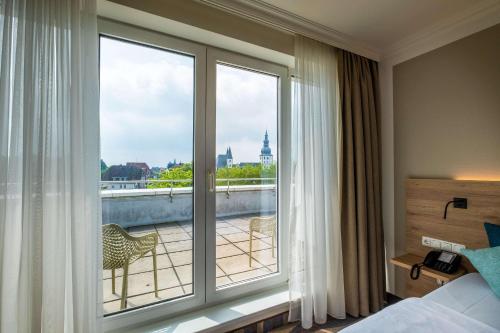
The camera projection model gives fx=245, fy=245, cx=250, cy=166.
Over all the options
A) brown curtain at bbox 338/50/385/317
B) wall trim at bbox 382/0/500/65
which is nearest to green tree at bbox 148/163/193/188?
brown curtain at bbox 338/50/385/317

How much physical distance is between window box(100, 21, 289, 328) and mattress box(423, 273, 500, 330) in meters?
1.17

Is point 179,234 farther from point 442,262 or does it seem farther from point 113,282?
point 442,262

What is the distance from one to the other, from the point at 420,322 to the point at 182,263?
1.47 metres

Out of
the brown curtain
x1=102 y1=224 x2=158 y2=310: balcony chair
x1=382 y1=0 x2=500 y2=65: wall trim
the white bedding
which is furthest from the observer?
the brown curtain

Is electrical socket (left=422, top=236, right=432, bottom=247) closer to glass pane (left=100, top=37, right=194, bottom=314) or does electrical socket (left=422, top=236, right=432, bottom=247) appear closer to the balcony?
the balcony

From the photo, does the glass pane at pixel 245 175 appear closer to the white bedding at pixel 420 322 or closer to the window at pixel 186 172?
the window at pixel 186 172

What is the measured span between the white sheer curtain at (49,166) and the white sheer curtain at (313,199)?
135cm

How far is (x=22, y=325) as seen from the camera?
1.14 m

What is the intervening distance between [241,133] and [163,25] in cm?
94

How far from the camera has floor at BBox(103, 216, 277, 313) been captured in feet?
5.54

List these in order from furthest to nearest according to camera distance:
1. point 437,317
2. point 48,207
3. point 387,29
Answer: point 387,29 → point 48,207 → point 437,317

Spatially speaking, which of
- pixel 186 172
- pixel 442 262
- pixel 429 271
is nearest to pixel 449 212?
pixel 442 262

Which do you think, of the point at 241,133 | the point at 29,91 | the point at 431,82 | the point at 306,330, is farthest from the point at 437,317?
the point at 29,91

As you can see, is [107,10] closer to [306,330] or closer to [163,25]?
[163,25]
